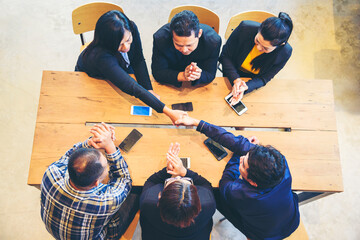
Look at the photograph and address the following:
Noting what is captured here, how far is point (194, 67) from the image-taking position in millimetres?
1941

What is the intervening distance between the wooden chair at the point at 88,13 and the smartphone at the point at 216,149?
4.83 ft

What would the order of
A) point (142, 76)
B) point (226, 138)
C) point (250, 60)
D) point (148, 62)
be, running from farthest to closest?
point (148, 62) → point (250, 60) → point (142, 76) → point (226, 138)

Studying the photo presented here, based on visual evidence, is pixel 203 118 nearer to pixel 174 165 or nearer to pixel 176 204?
pixel 174 165

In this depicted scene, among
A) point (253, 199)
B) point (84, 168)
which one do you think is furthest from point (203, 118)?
point (84, 168)

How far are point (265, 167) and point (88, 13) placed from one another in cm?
204

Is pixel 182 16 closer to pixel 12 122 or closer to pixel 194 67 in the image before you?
pixel 194 67

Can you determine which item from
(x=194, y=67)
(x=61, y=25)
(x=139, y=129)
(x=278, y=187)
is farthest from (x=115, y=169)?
(x=61, y=25)

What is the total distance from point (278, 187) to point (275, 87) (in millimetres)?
888

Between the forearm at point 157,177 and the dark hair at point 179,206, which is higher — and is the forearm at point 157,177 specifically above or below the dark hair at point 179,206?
below

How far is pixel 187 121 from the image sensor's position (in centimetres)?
187

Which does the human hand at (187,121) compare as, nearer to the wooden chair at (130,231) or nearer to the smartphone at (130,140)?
the smartphone at (130,140)

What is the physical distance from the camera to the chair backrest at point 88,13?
7.25 ft

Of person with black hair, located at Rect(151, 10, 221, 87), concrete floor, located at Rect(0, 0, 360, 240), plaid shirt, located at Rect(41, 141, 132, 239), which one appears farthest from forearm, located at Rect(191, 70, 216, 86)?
concrete floor, located at Rect(0, 0, 360, 240)

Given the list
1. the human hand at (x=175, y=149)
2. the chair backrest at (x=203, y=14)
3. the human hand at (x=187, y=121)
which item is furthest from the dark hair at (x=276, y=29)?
the human hand at (x=175, y=149)
